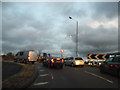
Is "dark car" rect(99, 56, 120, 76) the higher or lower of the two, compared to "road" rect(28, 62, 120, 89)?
higher

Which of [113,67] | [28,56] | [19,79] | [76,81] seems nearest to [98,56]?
[113,67]

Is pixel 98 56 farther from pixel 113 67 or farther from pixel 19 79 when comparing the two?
pixel 19 79

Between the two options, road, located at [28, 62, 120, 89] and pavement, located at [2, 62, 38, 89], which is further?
road, located at [28, 62, 120, 89]

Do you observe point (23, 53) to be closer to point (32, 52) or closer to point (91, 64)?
point (32, 52)

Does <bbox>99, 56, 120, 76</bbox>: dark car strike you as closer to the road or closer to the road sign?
the road

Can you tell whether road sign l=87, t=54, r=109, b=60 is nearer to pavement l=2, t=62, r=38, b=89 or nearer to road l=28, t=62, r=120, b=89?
road l=28, t=62, r=120, b=89

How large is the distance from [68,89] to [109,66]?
5.55 m

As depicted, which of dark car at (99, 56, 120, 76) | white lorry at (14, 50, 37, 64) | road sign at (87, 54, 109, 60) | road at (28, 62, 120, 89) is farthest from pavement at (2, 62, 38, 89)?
white lorry at (14, 50, 37, 64)

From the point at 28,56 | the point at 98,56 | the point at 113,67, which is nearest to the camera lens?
the point at 113,67

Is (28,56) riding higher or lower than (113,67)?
lower

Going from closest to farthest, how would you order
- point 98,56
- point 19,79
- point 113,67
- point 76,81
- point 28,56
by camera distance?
point 19,79, point 76,81, point 113,67, point 98,56, point 28,56

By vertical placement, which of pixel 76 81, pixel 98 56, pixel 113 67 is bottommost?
pixel 76 81

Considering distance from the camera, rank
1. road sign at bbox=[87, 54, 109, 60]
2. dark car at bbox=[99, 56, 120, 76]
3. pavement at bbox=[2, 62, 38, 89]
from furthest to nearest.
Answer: road sign at bbox=[87, 54, 109, 60]
dark car at bbox=[99, 56, 120, 76]
pavement at bbox=[2, 62, 38, 89]

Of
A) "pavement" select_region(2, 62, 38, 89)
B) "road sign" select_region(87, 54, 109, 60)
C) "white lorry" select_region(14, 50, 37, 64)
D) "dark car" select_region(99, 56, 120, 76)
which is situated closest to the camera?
"pavement" select_region(2, 62, 38, 89)
